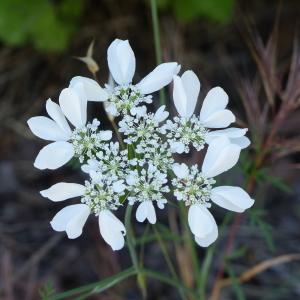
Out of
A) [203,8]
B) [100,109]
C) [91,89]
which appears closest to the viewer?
[91,89]

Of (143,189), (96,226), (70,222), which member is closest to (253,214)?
(143,189)

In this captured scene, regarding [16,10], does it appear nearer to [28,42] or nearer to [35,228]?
[28,42]

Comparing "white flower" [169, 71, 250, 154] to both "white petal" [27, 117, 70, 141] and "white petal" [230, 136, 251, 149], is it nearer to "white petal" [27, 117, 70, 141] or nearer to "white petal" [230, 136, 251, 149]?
"white petal" [230, 136, 251, 149]

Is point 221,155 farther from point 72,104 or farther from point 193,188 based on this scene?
point 72,104

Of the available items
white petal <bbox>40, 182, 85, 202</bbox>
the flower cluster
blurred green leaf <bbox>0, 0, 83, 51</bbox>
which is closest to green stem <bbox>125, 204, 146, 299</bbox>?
the flower cluster

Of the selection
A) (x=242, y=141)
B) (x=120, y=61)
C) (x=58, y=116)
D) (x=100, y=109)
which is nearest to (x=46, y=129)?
(x=58, y=116)

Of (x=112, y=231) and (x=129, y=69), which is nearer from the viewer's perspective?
(x=112, y=231)
